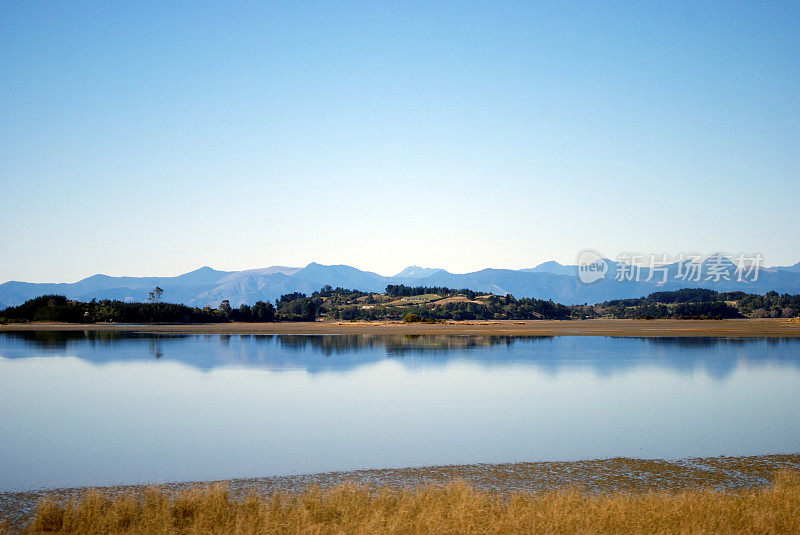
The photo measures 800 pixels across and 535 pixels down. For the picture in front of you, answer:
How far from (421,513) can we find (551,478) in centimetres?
495

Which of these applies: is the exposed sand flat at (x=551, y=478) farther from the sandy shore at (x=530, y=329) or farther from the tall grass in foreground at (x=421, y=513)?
the sandy shore at (x=530, y=329)

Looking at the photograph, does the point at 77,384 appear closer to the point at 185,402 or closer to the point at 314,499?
the point at 185,402

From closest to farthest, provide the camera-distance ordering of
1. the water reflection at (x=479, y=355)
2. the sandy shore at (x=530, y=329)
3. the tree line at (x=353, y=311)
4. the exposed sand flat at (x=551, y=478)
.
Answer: the exposed sand flat at (x=551, y=478) < the water reflection at (x=479, y=355) < the sandy shore at (x=530, y=329) < the tree line at (x=353, y=311)

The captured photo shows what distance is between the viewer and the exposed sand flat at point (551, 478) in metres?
14.7

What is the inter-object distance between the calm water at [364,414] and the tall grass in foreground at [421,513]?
11.0 ft

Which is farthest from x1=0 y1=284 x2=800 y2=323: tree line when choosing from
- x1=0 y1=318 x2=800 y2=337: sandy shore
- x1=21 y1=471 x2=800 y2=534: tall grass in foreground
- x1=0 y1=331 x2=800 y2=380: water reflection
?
x1=21 y1=471 x2=800 y2=534: tall grass in foreground

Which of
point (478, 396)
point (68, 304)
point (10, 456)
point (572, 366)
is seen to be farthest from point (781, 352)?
point (68, 304)

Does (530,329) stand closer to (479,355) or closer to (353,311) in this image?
(479,355)

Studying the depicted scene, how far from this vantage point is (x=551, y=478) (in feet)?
51.5

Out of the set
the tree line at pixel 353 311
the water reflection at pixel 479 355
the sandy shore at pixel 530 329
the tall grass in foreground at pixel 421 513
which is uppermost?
the tree line at pixel 353 311

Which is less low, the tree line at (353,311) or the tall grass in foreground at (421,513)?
the tree line at (353,311)

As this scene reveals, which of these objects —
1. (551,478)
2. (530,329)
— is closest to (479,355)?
(551,478)

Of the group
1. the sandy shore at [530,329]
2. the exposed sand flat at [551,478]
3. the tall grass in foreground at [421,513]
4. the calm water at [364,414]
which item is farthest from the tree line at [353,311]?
the tall grass in foreground at [421,513]

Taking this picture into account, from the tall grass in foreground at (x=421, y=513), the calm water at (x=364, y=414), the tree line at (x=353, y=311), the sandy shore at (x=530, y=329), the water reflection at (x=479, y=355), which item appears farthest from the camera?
the tree line at (x=353, y=311)
